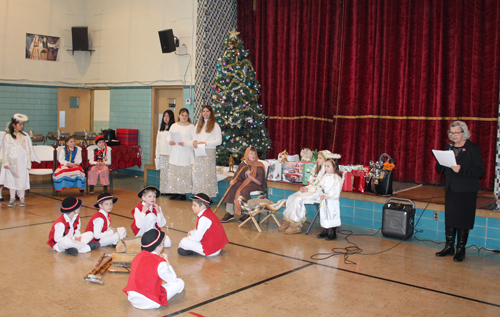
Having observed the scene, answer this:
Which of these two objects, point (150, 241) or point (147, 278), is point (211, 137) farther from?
point (147, 278)

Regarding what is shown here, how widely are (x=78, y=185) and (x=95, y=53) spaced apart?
6246mm

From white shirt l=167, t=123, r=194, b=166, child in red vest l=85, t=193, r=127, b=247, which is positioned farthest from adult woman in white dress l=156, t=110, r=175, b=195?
child in red vest l=85, t=193, r=127, b=247

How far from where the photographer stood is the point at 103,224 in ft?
17.2

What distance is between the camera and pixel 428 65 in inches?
326

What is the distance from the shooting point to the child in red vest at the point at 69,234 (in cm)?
499

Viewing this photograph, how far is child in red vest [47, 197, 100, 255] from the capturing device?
4.99 meters

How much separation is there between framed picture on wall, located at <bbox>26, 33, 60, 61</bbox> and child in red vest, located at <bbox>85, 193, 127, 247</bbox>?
895 centimetres

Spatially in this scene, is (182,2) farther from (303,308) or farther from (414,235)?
(303,308)

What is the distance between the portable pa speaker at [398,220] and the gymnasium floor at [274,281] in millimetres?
149

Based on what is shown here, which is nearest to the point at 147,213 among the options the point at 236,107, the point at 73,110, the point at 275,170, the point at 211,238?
the point at 211,238

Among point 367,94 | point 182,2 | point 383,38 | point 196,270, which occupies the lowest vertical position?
point 196,270

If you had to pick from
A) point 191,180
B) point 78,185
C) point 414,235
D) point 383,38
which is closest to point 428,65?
point 383,38

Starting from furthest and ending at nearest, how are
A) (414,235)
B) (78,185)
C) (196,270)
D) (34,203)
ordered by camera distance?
1. (78,185)
2. (34,203)
3. (414,235)
4. (196,270)

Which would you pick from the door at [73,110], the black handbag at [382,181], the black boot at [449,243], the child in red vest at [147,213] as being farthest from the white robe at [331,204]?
the door at [73,110]
